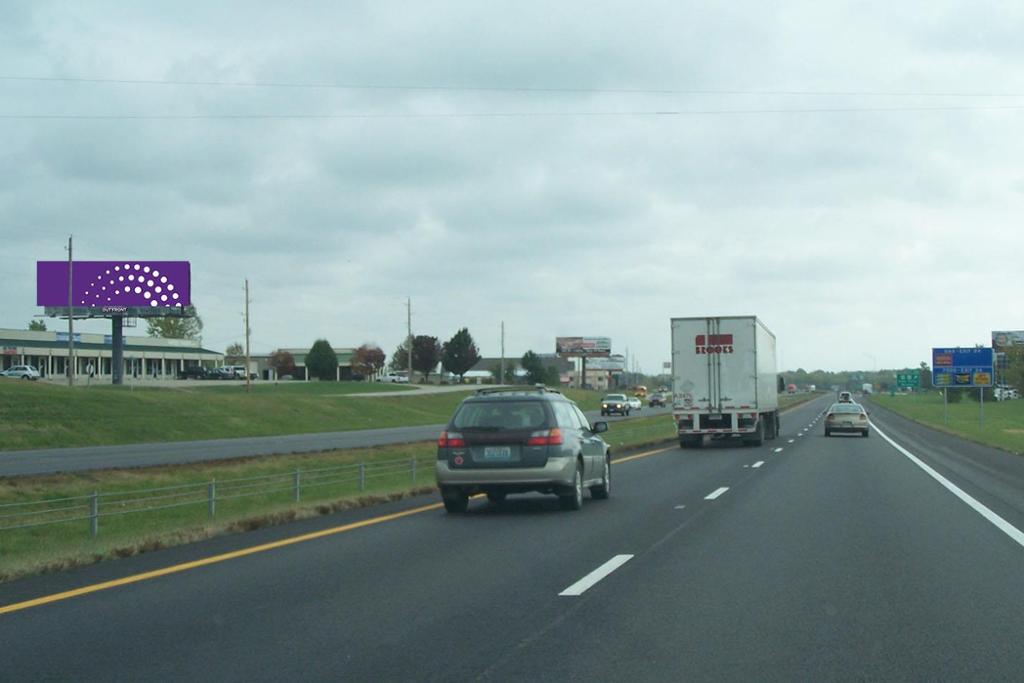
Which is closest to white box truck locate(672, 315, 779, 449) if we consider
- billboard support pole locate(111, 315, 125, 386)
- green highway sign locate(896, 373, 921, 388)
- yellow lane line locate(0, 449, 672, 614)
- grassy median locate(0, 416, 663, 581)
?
grassy median locate(0, 416, 663, 581)

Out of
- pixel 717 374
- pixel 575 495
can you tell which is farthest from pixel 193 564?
pixel 717 374

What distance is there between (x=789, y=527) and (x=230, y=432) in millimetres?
46348

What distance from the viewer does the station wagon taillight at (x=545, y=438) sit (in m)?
16.1

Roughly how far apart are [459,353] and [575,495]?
480 feet

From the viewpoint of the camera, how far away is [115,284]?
237ft

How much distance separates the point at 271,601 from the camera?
9.37 m

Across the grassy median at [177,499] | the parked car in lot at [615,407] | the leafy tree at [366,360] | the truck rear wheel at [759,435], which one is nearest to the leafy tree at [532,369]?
the leafy tree at [366,360]

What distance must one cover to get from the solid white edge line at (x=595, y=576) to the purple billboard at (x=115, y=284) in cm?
6458

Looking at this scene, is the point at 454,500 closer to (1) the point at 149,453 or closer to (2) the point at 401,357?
(1) the point at 149,453

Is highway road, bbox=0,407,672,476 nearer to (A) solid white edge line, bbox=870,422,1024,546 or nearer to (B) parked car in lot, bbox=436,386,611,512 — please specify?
(B) parked car in lot, bbox=436,386,611,512

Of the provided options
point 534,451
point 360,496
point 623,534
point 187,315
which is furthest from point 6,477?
point 187,315

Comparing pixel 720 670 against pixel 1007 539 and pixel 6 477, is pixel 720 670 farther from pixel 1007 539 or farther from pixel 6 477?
pixel 6 477

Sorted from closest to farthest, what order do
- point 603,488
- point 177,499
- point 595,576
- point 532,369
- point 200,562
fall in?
point 595,576, point 200,562, point 603,488, point 177,499, point 532,369

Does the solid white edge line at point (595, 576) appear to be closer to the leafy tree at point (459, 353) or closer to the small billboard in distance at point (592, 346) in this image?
the leafy tree at point (459, 353)
